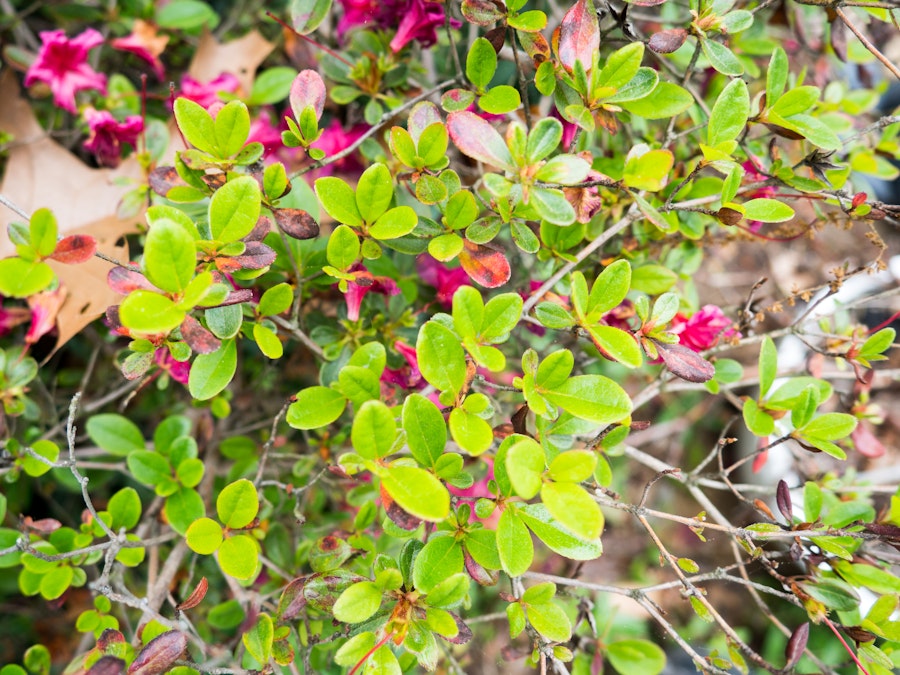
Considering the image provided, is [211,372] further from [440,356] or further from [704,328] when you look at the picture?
[704,328]

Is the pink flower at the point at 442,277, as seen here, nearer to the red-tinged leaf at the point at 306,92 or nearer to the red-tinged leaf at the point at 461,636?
the red-tinged leaf at the point at 306,92

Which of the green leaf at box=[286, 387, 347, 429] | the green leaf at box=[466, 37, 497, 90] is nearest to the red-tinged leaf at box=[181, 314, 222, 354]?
the green leaf at box=[286, 387, 347, 429]

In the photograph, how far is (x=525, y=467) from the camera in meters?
0.62

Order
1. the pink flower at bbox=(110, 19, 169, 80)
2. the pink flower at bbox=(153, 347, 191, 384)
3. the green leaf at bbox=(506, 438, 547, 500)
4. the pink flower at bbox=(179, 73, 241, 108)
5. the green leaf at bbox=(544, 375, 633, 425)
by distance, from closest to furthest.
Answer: the green leaf at bbox=(506, 438, 547, 500)
the green leaf at bbox=(544, 375, 633, 425)
the pink flower at bbox=(153, 347, 191, 384)
the pink flower at bbox=(179, 73, 241, 108)
the pink flower at bbox=(110, 19, 169, 80)

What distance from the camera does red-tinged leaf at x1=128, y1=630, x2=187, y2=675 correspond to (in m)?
0.78

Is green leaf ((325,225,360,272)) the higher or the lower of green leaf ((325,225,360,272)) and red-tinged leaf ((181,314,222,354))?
the higher

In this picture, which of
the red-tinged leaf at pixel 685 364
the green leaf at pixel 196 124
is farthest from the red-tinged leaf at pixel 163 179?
the red-tinged leaf at pixel 685 364

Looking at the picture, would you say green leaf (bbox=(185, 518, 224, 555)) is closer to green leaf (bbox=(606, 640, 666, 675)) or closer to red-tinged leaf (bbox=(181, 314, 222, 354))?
red-tinged leaf (bbox=(181, 314, 222, 354))

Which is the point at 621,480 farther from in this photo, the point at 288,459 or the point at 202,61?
the point at 202,61

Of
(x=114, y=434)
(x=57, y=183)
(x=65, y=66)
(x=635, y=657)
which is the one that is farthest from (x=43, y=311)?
(x=635, y=657)

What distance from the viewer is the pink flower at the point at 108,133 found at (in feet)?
3.68

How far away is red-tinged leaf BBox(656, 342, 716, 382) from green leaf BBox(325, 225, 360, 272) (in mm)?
387

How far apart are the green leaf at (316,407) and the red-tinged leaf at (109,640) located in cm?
39

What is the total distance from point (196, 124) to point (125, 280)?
0.68 ft
